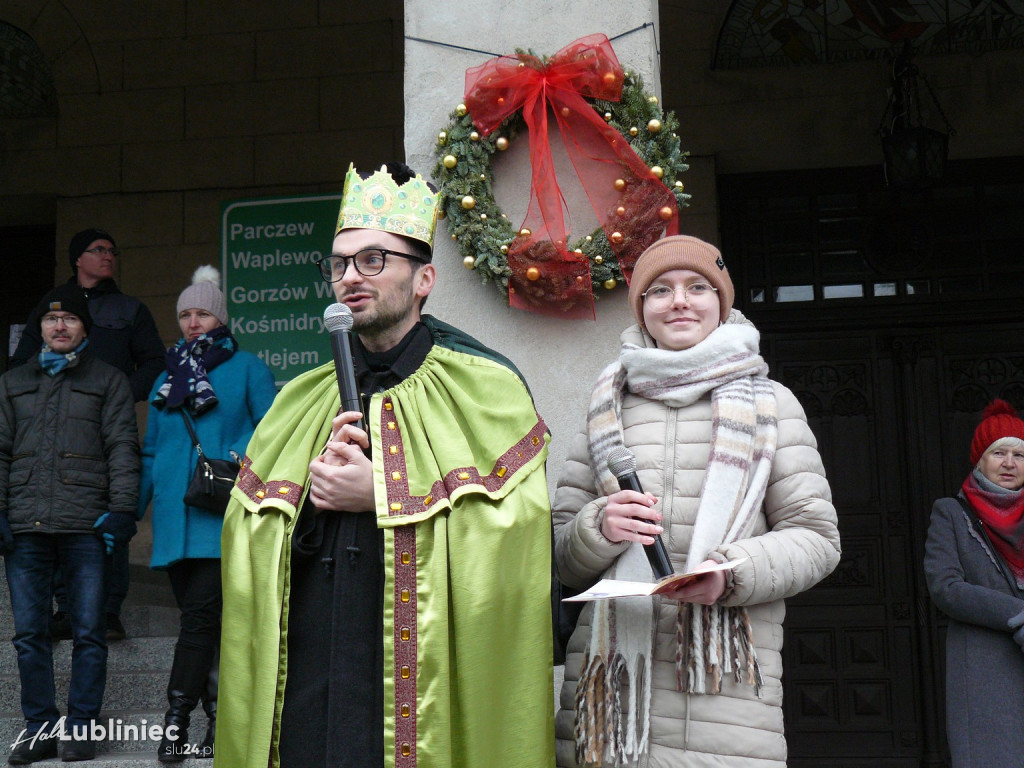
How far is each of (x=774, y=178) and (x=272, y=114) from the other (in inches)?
126

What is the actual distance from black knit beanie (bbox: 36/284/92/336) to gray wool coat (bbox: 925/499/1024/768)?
354 cm

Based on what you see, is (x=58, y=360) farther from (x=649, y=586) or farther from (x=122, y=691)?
(x=649, y=586)

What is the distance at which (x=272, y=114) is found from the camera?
8336 mm

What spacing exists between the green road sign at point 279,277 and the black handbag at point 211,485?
3151 millimetres

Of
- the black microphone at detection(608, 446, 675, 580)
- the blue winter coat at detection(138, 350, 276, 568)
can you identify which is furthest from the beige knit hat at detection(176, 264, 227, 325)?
the black microphone at detection(608, 446, 675, 580)

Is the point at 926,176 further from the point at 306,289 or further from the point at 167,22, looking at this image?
the point at 167,22

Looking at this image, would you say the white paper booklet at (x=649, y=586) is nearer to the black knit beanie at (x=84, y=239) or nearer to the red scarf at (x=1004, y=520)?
the red scarf at (x=1004, y=520)

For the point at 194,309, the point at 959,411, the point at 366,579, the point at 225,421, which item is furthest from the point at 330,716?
the point at 959,411

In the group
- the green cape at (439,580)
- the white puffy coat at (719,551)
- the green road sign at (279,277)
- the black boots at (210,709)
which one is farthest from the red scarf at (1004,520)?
the green road sign at (279,277)

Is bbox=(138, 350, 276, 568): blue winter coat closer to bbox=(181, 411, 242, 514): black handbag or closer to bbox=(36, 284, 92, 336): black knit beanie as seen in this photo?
bbox=(181, 411, 242, 514): black handbag

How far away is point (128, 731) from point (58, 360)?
1519 mm

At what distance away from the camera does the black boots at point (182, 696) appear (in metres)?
4.80

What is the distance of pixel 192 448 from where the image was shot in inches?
201

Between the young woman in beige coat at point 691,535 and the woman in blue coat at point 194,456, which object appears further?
the woman in blue coat at point 194,456
